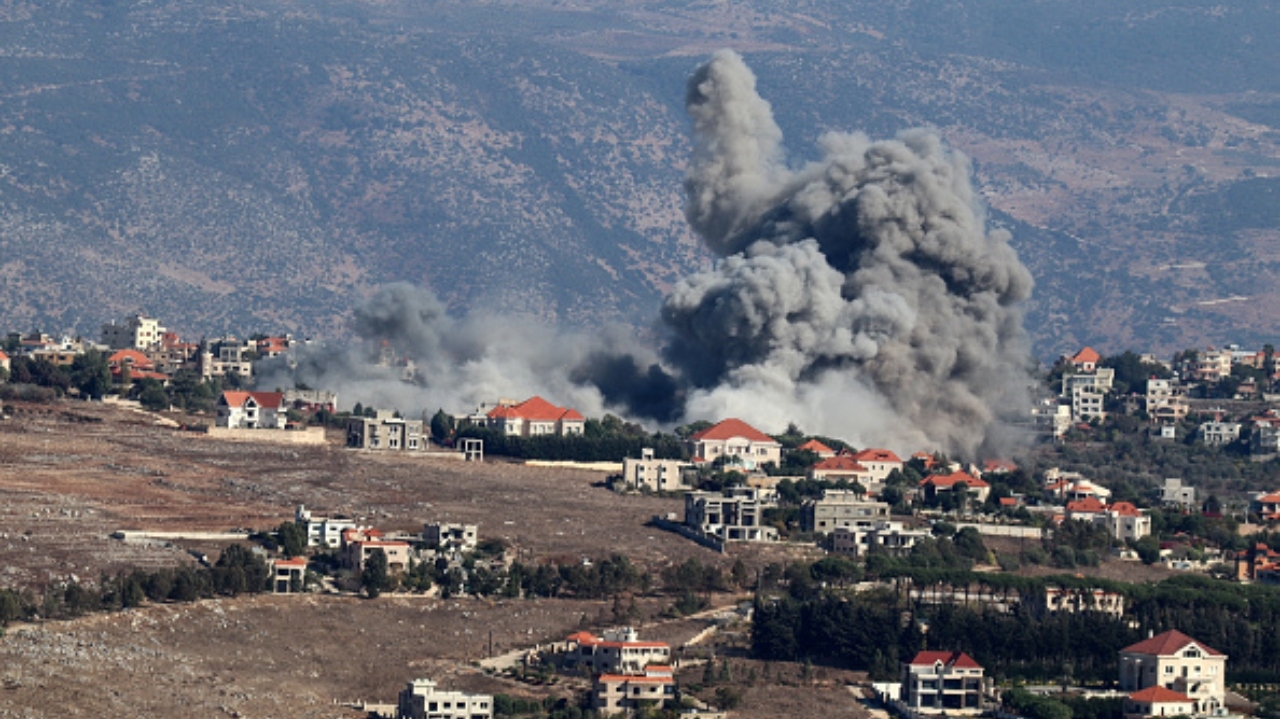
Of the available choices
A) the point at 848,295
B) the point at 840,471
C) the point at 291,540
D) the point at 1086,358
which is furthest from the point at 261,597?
the point at 1086,358

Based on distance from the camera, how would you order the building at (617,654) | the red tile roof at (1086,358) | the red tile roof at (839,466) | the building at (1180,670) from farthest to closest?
the red tile roof at (1086,358) → the red tile roof at (839,466) → the building at (617,654) → the building at (1180,670)

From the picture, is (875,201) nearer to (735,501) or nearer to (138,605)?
(735,501)

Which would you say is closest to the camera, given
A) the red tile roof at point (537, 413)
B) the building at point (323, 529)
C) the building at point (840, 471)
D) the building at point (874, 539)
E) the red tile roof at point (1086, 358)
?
the building at point (323, 529)

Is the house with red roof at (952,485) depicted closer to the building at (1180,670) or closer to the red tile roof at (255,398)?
the red tile roof at (255,398)

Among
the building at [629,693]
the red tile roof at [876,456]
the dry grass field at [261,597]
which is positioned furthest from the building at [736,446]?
the building at [629,693]

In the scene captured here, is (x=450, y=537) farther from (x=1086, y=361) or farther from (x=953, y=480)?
(x=1086, y=361)

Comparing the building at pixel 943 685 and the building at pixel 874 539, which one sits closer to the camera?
the building at pixel 943 685

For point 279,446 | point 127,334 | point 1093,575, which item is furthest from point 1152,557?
point 127,334

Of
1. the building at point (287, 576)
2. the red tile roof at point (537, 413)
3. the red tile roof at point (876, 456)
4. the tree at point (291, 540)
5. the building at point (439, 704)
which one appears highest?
the red tile roof at point (537, 413)
